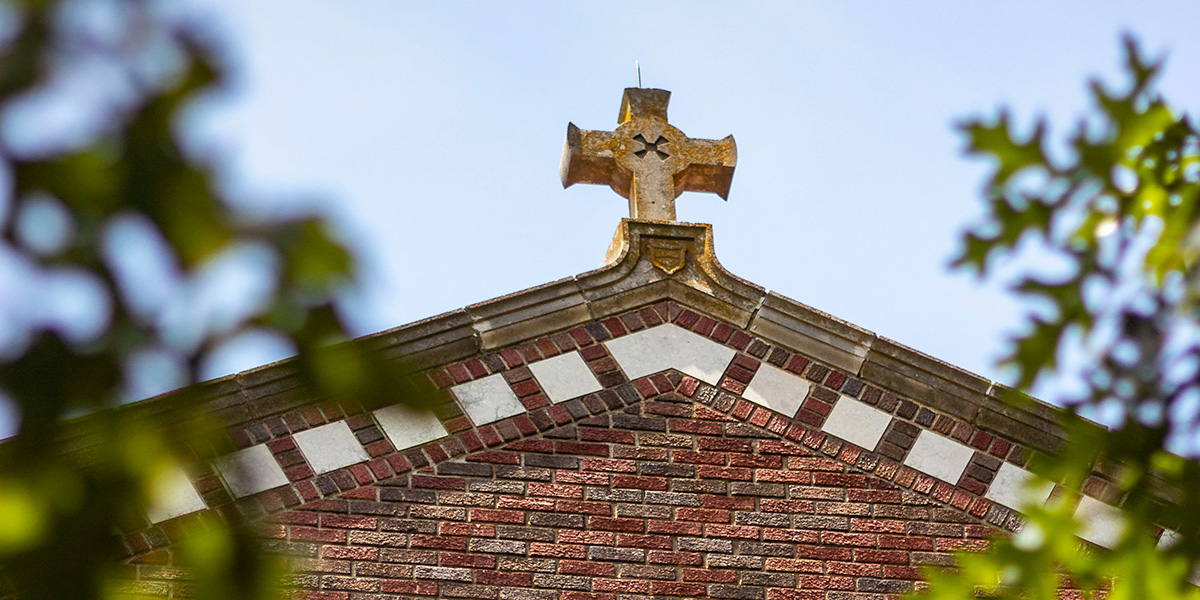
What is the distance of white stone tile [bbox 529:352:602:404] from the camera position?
641 cm

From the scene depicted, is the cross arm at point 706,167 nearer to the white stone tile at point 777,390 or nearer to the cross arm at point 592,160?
the cross arm at point 592,160

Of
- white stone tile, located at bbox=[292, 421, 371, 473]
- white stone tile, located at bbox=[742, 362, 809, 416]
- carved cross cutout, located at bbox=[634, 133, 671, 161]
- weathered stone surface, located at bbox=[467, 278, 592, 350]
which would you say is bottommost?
white stone tile, located at bbox=[292, 421, 371, 473]

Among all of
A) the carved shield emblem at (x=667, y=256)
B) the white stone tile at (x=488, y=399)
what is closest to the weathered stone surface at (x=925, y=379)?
the carved shield emblem at (x=667, y=256)

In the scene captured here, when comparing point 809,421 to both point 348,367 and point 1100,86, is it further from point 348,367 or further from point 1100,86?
point 348,367

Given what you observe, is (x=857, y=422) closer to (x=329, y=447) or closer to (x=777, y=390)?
(x=777, y=390)

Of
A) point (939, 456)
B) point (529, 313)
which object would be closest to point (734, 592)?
point (939, 456)

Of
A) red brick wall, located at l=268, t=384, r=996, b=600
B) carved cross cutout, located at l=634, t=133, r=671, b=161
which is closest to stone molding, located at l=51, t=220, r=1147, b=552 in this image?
red brick wall, located at l=268, t=384, r=996, b=600

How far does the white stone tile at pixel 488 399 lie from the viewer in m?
6.27

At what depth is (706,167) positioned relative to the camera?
303 inches

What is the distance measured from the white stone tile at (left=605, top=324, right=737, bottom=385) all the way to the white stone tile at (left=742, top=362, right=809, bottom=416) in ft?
0.52

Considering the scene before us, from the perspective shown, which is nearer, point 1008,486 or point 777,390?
point 1008,486

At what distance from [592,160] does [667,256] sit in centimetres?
86

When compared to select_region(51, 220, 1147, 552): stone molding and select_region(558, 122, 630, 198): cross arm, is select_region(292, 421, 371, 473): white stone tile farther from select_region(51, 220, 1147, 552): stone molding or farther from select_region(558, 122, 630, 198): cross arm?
select_region(558, 122, 630, 198): cross arm

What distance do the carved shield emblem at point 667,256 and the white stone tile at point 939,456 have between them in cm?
143
